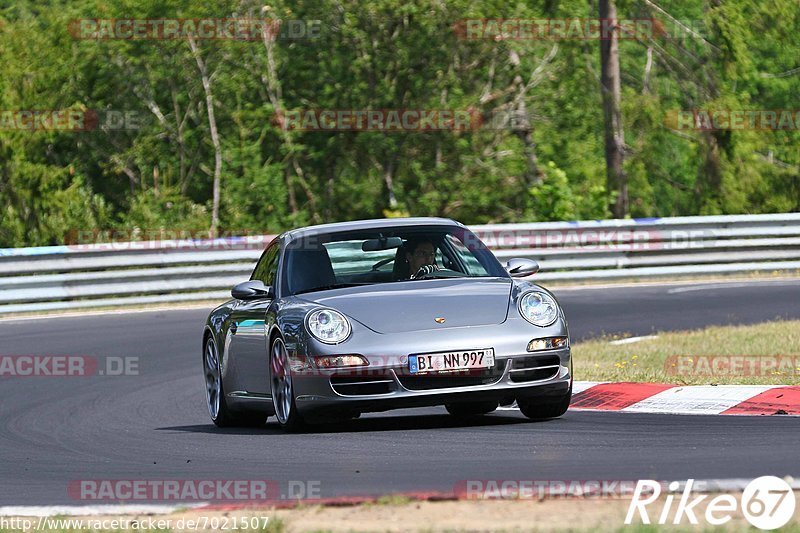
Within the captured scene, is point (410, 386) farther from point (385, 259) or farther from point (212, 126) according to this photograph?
point (212, 126)

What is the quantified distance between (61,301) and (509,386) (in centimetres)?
1373

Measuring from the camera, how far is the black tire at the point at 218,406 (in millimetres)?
10766

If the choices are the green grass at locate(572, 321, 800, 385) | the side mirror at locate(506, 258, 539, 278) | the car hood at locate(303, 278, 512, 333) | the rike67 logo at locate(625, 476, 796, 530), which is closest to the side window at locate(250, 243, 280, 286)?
the car hood at locate(303, 278, 512, 333)

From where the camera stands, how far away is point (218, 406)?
10.9m

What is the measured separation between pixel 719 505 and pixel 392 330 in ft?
11.0

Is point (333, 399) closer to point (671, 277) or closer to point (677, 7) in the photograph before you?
point (671, 277)

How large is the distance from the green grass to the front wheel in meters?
3.16

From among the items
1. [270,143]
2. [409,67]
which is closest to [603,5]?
[409,67]

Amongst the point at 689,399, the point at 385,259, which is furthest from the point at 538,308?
the point at 689,399

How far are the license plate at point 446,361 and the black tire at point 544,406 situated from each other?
594mm

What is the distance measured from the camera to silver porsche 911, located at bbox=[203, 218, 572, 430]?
29.5 ft

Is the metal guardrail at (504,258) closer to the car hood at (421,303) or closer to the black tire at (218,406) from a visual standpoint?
the black tire at (218,406)

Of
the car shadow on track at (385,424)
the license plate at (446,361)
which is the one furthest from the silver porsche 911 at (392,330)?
the car shadow on track at (385,424)

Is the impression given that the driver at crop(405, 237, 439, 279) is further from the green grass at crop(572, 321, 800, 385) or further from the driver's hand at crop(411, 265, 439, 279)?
the green grass at crop(572, 321, 800, 385)
